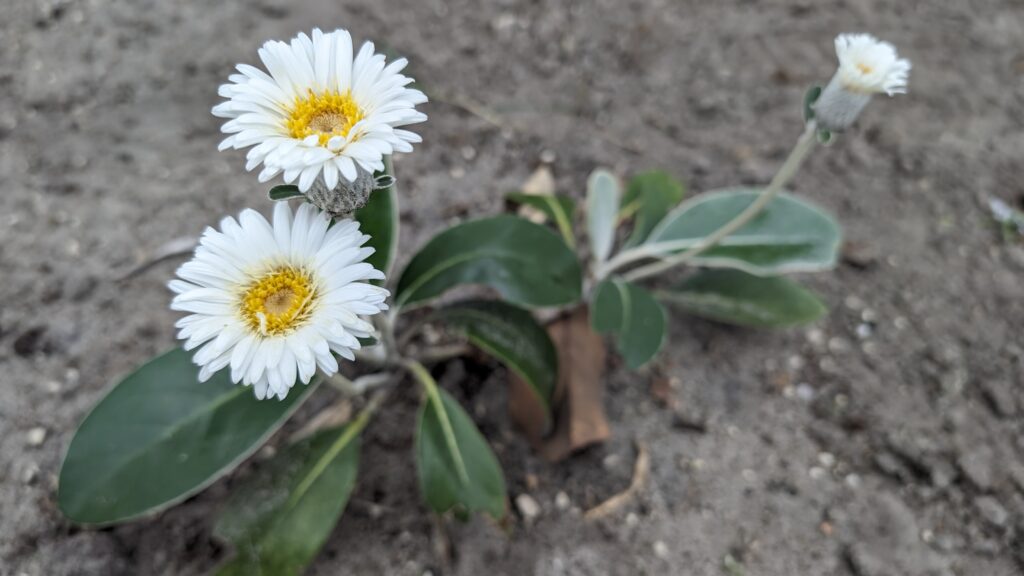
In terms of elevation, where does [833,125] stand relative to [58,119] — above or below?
below

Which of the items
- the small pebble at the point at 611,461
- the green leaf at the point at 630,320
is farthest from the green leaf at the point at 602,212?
the small pebble at the point at 611,461

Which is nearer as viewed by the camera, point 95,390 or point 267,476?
point 267,476

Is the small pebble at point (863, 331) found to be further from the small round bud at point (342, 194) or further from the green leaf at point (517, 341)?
the small round bud at point (342, 194)

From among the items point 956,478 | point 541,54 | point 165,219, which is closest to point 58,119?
point 165,219

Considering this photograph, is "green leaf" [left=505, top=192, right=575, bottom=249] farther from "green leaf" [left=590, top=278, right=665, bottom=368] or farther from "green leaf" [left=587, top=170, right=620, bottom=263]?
"green leaf" [left=590, top=278, right=665, bottom=368]

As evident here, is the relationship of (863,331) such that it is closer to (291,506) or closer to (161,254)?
(291,506)

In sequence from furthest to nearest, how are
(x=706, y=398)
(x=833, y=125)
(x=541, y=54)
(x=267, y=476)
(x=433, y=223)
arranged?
(x=541, y=54)
(x=433, y=223)
(x=706, y=398)
(x=267, y=476)
(x=833, y=125)

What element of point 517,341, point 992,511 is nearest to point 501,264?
point 517,341

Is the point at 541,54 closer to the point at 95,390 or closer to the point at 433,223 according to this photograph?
the point at 433,223
